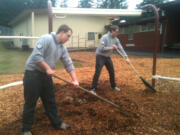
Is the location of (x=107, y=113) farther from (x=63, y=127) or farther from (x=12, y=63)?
(x=12, y=63)

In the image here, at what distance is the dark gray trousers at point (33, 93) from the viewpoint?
2332mm

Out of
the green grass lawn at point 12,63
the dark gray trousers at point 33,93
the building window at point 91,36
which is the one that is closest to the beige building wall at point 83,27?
the building window at point 91,36

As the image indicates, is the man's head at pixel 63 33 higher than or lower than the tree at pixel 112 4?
lower

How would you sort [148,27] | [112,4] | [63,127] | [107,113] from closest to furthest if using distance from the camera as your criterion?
1. [63,127]
2. [107,113]
3. [148,27]
4. [112,4]

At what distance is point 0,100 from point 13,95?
1.13ft

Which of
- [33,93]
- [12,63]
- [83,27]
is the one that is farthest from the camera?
[83,27]

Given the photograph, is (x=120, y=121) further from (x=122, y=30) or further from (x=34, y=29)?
(x=122, y=30)

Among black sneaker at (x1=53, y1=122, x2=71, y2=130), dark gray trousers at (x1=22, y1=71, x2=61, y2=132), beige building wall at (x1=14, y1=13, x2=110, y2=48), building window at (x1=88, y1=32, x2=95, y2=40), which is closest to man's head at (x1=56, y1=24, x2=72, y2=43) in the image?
dark gray trousers at (x1=22, y1=71, x2=61, y2=132)

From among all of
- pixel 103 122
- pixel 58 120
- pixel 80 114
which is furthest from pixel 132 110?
pixel 58 120

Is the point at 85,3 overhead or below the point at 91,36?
overhead

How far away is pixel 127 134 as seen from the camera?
8.41ft

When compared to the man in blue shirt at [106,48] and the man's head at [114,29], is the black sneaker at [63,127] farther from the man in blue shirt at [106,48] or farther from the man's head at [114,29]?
the man's head at [114,29]

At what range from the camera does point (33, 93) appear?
2357 millimetres

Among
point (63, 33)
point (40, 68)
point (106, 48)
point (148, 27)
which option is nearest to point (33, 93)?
point (40, 68)
